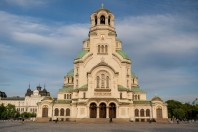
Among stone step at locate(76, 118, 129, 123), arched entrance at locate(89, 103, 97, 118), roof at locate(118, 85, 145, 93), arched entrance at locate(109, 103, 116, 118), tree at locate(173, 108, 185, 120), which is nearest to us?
stone step at locate(76, 118, 129, 123)

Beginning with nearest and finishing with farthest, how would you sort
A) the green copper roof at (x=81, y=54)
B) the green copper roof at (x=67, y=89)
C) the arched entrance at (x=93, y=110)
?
1. the arched entrance at (x=93, y=110)
2. the green copper roof at (x=81, y=54)
3. the green copper roof at (x=67, y=89)

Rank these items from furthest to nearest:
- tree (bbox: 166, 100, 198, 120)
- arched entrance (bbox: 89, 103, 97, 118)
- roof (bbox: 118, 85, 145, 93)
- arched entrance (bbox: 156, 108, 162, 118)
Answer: tree (bbox: 166, 100, 198, 120) < arched entrance (bbox: 156, 108, 162, 118) < roof (bbox: 118, 85, 145, 93) < arched entrance (bbox: 89, 103, 97, 118)

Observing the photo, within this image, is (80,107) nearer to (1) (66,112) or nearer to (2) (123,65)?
(1) (66,112)

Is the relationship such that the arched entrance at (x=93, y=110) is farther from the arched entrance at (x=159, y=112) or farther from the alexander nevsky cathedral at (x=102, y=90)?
the arched entrance at (x=159, y=112)

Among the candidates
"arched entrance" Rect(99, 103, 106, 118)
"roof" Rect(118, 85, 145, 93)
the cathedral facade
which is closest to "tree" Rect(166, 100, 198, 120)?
"roof" Rect(118, 85, 145, 93)

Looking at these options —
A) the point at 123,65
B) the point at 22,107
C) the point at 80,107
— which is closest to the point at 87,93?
the point at 80,107

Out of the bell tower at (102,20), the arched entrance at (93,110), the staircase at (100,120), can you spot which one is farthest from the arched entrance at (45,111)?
the bell tower at (102,20)

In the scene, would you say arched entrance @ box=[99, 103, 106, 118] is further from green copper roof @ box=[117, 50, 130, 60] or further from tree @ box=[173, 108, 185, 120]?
tree @ box=[173, 108, 185, 120]

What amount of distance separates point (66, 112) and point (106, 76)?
13.0 m

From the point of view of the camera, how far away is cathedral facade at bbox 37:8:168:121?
188 ft

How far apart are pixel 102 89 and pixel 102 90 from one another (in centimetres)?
22

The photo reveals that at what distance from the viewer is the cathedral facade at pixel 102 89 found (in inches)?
2256

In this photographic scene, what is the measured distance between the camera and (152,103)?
61.1 metres

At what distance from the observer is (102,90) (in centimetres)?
5784
